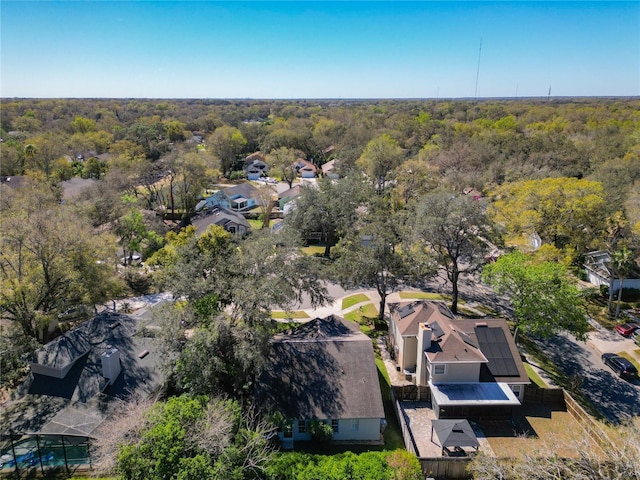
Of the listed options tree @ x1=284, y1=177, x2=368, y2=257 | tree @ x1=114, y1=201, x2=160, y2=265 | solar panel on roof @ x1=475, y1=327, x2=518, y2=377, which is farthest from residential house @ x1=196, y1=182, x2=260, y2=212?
solar panel on roof @ x1=475, y1=327, x2=518, y2=377

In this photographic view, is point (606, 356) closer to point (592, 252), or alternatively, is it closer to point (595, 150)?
point (592, 252)

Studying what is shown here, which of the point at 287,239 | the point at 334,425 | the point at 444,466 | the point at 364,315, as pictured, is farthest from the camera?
the point at 364,315

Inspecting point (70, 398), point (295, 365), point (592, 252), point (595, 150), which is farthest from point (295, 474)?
point (595, 150)

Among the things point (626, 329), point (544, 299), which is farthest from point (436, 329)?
point (626, 329)

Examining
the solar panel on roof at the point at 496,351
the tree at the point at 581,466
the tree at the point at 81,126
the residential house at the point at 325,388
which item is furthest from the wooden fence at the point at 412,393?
the tree at the point at 81,126

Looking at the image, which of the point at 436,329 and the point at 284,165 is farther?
the point at 284,165

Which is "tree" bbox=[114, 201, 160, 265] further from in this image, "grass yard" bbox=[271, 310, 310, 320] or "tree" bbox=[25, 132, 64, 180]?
"tree" bbox=[25, 132, 64, 180]

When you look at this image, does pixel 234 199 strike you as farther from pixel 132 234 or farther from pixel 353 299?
pixel 353 299
